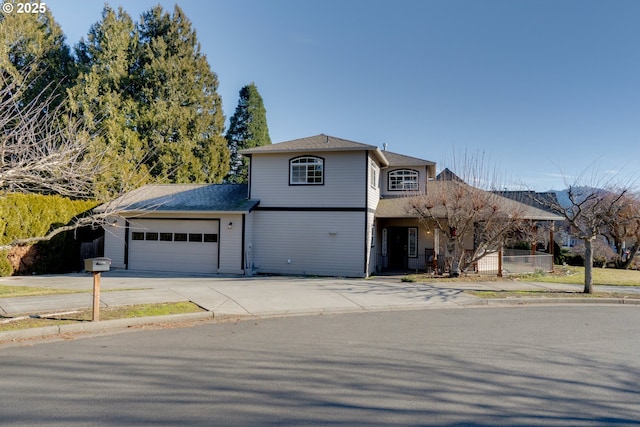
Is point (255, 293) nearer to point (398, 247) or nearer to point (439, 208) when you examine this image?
point (439, 208)

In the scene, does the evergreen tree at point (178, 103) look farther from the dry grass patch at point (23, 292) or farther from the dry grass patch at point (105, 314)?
the dry grass patch at point (105, 314)

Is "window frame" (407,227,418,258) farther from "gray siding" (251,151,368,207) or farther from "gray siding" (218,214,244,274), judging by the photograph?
"gray siding" (218,214,244,274)

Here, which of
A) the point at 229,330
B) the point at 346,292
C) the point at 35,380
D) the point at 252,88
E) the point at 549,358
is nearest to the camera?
the point at 35,380

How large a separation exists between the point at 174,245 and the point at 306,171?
22.6 ft

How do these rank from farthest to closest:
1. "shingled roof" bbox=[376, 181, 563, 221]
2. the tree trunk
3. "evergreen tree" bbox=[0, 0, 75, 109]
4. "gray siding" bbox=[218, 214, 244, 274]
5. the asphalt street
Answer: "evergreen tree" bbox=[0, 0, 75, 109] < "shingled roof" bbox=[376, 181, 563, 221] < "gray siding" bbox=[218, 214, 244, 274] < the tree trunk < the asphalt street

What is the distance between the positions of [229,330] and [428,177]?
16976mm

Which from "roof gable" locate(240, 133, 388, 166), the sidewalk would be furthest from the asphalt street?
"roof gable" locate(240, 133, 388, 166)

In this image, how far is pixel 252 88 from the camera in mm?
40031

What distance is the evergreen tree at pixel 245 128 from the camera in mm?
39344

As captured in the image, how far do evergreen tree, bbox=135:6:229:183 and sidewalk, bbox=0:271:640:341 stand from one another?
15.8 meters

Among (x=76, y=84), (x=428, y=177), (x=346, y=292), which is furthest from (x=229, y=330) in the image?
(x=76, y=84)

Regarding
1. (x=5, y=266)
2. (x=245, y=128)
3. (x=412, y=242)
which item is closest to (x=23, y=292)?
(x=5, y=266)

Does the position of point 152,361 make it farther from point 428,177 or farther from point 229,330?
point 428,177

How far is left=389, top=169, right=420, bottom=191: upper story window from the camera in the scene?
21837 mm
